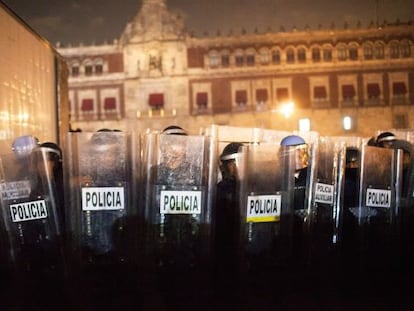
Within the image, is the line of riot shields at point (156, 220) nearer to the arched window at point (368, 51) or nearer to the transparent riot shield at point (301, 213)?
the transparent riot shield at point (301, 213)

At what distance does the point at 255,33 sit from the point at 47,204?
43654 mm

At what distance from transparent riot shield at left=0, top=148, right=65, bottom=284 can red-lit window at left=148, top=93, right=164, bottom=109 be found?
1679 inches

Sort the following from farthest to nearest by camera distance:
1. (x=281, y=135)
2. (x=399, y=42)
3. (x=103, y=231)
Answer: (x=399, y=42) < (x=281, y=135) < (x=103, y=231)

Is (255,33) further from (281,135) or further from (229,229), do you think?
(229,229)

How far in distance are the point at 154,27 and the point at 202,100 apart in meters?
8.68

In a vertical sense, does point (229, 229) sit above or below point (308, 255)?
above

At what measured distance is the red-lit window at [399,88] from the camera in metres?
43.7

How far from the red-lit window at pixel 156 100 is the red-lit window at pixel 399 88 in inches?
833

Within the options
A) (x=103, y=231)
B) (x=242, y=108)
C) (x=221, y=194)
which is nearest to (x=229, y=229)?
(x=221, y=194)

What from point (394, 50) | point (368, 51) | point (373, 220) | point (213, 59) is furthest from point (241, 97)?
point (373, 220)

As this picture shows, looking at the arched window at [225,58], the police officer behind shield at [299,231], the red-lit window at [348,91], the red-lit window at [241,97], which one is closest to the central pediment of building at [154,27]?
the arched window at [225,58]

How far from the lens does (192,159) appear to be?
13.1ft

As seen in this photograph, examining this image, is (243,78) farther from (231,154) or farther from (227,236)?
(227,236)

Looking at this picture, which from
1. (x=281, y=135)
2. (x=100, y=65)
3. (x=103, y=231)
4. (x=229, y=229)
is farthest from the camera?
(x=100, y=65)
